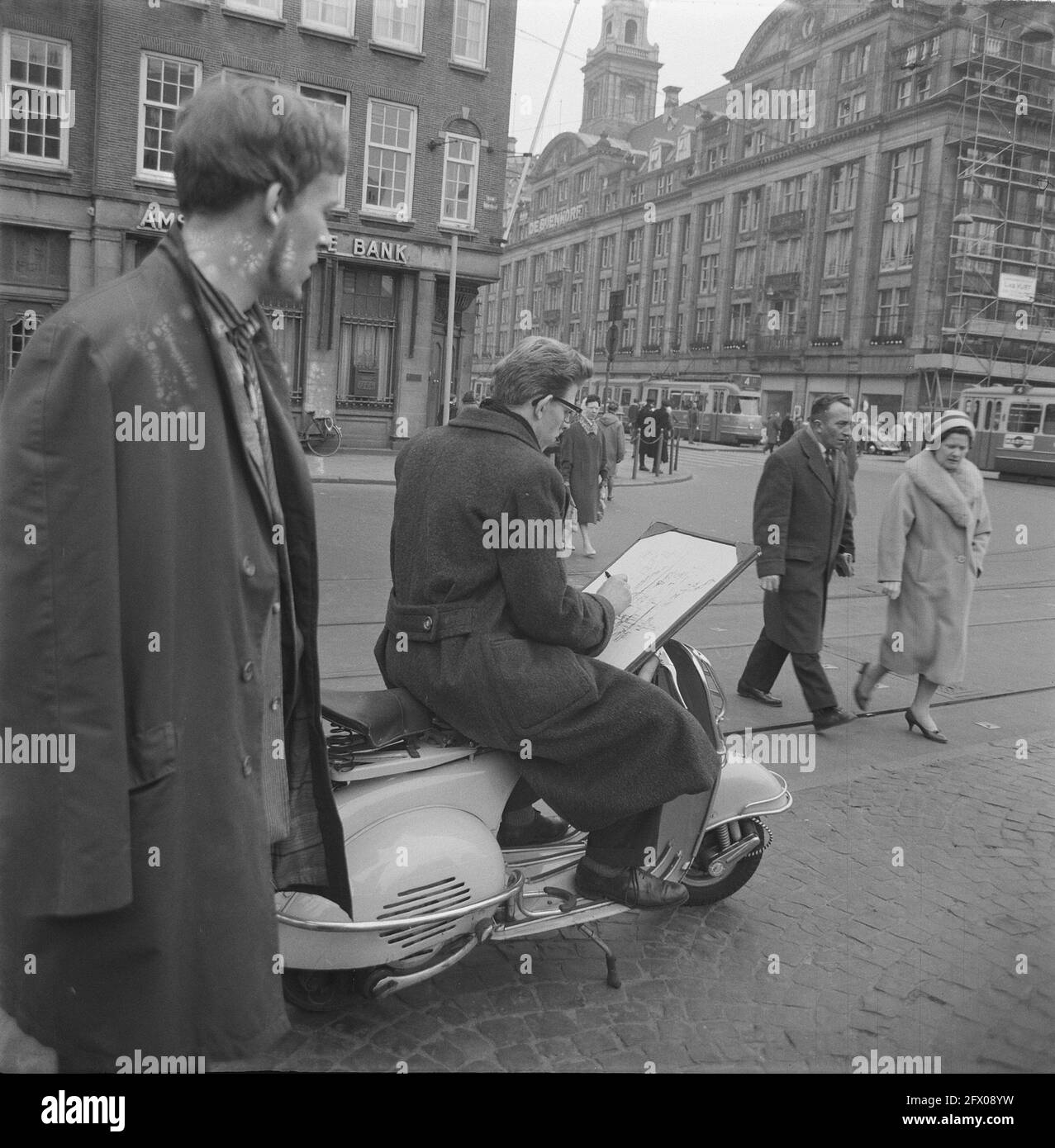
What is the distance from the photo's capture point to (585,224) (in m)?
7.55

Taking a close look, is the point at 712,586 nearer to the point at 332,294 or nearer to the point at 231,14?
the point at 231,14

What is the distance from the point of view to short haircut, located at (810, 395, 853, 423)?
20.4 ft

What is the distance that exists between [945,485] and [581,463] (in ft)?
20.4

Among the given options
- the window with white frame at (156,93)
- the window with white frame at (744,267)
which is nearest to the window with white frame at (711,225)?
the window with white frame at (744,267)

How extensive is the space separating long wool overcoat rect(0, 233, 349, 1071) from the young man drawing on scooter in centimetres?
97

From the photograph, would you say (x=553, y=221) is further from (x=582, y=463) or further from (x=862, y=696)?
(x=582, y=463)

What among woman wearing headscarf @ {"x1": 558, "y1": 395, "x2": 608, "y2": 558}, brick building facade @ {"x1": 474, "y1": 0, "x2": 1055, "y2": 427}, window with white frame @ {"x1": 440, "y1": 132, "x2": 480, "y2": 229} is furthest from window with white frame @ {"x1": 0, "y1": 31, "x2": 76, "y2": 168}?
woman wearing headscarf @ {"x1": 558, "y1": 395, "x2": 608, "y2": 558}

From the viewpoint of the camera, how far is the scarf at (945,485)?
6027 millimetres

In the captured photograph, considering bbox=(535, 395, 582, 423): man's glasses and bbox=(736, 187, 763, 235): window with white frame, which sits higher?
bbox=(736, 187, 763, 235): window with white frame

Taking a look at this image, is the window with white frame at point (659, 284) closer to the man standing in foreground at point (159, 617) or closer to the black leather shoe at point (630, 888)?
the black leather shoe at point (630, 888)

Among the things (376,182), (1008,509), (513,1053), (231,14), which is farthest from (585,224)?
(1008,509)

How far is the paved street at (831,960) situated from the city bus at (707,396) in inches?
162

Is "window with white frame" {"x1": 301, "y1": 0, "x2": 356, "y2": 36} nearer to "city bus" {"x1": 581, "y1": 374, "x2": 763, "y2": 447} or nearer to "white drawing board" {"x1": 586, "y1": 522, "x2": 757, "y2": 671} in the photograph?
"white drawing board" {"x1": 586, "y1": 522, "x2": 757, "y2": 671}

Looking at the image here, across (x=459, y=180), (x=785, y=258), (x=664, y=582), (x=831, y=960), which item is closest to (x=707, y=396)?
(x=785, y=258)
